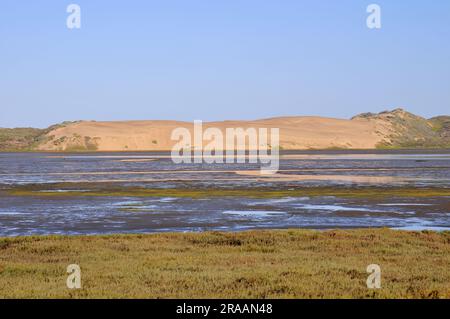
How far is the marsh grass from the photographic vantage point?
1262 centimetres

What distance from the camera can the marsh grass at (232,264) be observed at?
41.4 feet

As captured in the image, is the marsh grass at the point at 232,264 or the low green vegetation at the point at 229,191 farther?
the low green vegetation at the point at 229,191

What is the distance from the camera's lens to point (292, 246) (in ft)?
62.8

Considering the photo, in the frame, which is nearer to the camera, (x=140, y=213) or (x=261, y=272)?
(x=261, y=272)

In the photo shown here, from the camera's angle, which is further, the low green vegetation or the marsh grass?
the low green vegetation

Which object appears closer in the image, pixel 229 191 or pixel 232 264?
pixel 232 264

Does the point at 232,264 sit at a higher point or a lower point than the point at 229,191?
higher

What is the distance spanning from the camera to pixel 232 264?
16.1 meters

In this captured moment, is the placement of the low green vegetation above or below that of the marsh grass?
below

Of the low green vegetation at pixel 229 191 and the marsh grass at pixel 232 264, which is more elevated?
the marsh grass at pixel 232 264

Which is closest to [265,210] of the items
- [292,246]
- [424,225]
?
[424,225]
